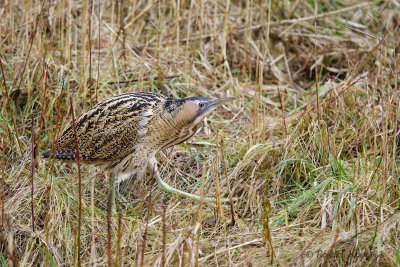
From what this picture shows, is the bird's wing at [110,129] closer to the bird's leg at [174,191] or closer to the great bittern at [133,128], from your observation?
the great bittern at [133,128]

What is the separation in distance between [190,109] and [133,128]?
0.37 m

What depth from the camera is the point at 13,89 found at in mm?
3963

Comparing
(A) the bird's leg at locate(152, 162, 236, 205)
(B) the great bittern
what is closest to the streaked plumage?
(B) the great bittern

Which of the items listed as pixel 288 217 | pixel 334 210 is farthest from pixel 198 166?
pixel 334 210

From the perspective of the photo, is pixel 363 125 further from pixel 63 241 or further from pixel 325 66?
pixel 63 241

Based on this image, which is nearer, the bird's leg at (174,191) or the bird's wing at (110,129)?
the bird's wing at (110,129)

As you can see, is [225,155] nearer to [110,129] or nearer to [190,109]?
[190,109]

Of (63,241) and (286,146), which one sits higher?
(286,146)

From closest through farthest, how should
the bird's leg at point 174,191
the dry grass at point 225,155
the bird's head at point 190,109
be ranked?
the dry grass at point 225,155, the bird's head at point 190,109, the bird's leg at point 174,191

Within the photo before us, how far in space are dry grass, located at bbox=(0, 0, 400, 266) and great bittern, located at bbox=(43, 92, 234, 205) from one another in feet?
0.54

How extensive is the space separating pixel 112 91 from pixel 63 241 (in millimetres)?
1615

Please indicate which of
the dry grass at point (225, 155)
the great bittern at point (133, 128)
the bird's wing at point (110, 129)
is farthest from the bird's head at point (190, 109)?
the dry grass at point (225, 155)

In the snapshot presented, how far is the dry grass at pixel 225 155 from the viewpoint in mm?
2643

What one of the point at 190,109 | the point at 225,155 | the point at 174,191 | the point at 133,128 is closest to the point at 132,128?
the point at 133,128
